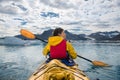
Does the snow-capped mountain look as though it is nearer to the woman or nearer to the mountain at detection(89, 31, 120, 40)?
the mountain at detection(89, 31, 120, 40)

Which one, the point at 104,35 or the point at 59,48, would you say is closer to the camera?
the point at 59,48

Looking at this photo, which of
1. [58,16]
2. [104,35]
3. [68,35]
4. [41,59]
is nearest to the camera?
[41,59]

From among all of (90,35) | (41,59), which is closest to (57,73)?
(41,59)

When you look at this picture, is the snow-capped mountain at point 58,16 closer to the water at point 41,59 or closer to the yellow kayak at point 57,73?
the water at point 41,59

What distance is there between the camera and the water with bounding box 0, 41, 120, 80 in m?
8.78

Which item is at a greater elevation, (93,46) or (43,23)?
(43,23)

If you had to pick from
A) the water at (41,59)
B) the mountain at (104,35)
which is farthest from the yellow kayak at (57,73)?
the mountain at (104,35)

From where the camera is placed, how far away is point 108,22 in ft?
36.9

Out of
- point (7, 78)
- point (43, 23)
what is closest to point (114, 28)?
point (43, 23)

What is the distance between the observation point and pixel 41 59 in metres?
10.3

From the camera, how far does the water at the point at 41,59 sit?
878 cm

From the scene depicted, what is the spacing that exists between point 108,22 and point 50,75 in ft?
25.8

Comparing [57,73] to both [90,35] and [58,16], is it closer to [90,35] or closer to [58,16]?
[58,16]

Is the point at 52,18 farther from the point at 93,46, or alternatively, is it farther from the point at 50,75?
the point at 50,75
